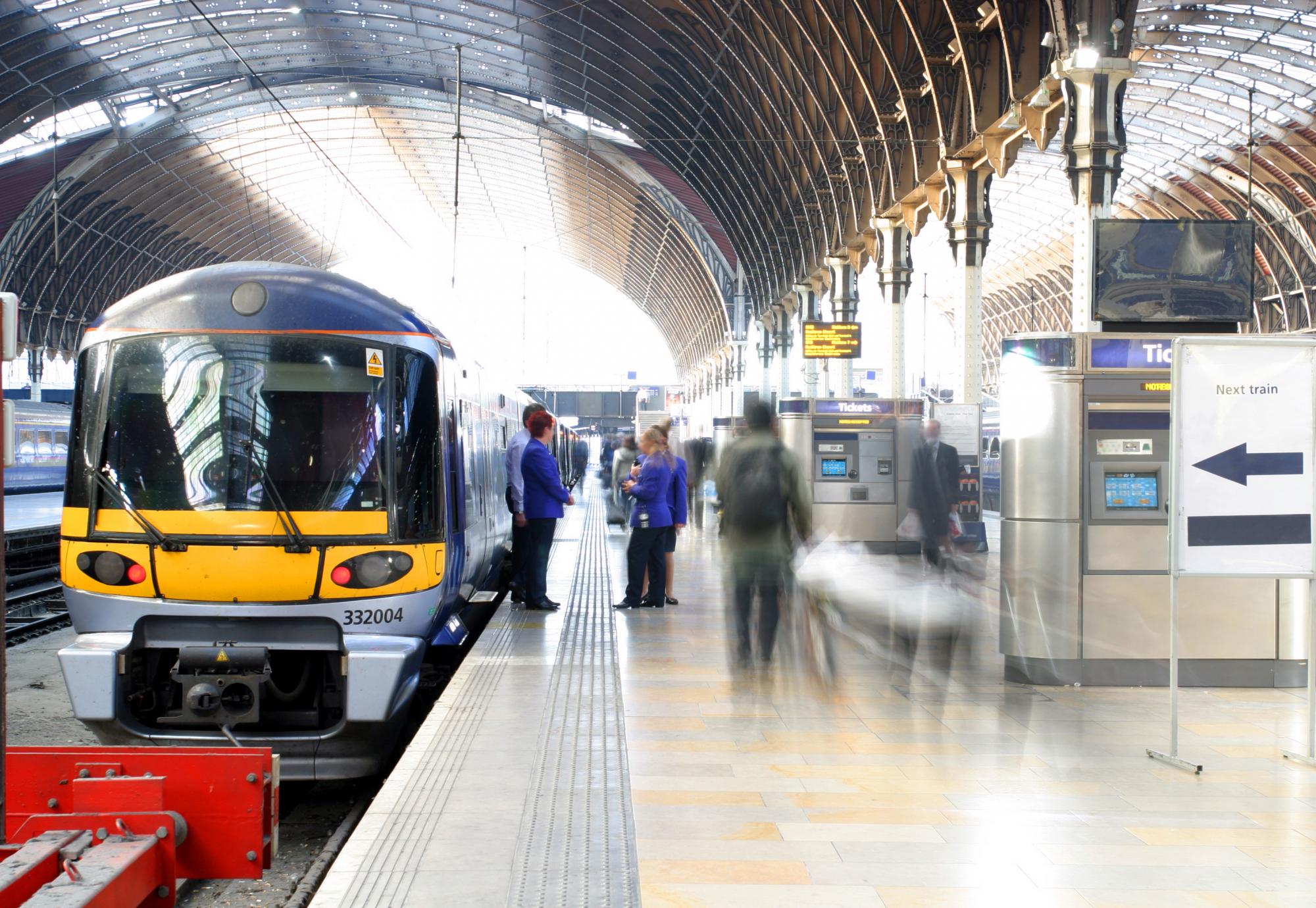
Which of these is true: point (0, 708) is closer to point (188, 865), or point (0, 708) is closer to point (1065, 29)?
point (188, 865)

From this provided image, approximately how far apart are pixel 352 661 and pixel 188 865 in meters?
2.68

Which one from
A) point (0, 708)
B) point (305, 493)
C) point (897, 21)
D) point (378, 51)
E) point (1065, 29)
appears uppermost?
point (378, 51)

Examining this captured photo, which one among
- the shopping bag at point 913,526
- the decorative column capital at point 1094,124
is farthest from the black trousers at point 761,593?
the decorative column capital at point 1094,124

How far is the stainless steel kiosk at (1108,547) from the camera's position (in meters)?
8.37

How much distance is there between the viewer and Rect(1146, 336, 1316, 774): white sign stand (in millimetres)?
6625

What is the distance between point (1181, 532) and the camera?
261 inches

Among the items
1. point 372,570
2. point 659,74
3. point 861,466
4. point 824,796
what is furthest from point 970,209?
point 824,796

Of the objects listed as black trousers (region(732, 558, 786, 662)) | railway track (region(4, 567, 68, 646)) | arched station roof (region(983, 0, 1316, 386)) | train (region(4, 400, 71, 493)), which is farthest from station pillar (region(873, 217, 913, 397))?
train (region(4, 400, 71, 493))

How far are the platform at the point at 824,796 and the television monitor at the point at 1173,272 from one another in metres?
2.39

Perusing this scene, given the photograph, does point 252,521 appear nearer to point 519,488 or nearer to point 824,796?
point 824,796

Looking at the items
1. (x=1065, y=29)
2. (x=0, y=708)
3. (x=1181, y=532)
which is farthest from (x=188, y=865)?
(x=1065, y=29)

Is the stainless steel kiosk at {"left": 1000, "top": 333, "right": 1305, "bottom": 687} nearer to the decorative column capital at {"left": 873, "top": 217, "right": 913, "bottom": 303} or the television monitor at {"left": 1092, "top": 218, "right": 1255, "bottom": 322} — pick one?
the television monitor at {"left": 1092, "top": 218, "right": 1255, "bottom": 322}

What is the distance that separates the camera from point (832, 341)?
32.6 meters

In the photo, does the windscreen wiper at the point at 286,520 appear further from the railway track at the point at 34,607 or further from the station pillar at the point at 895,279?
the station pillar at the point at 895,279
